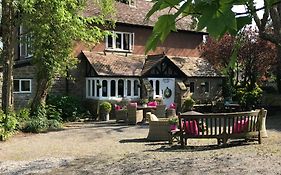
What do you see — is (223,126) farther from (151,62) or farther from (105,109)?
(151,62)

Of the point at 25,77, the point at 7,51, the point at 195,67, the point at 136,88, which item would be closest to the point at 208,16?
the point at 7,51

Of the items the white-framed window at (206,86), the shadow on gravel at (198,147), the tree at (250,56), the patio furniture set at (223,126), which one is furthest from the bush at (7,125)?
the tree at (250,56)

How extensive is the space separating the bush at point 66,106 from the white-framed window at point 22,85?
1.65 m

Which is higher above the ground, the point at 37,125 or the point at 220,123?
the point at 220,123

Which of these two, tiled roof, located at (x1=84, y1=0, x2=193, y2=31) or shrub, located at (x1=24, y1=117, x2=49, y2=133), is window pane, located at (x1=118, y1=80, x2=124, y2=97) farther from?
shrub, located at (x1=24, y1=117, x2=49, y2=133)

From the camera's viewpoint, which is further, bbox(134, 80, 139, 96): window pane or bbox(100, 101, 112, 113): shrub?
bbox(134, 80, 139, 96): window pane

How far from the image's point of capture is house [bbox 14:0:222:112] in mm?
24953

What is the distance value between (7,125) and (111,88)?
10170mm

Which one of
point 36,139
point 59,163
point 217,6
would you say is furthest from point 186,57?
point 217,6

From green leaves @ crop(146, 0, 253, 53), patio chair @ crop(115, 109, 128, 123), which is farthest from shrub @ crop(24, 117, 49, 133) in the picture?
green leaves @ crop(146, 0, 253, 53)

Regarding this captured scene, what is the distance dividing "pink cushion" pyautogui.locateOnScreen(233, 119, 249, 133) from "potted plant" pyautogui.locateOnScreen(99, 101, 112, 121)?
12.8 m

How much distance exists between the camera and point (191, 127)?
11789 millimetres

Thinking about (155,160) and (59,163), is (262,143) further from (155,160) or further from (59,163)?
(59,163)

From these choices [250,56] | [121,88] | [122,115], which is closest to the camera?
[122,115]
